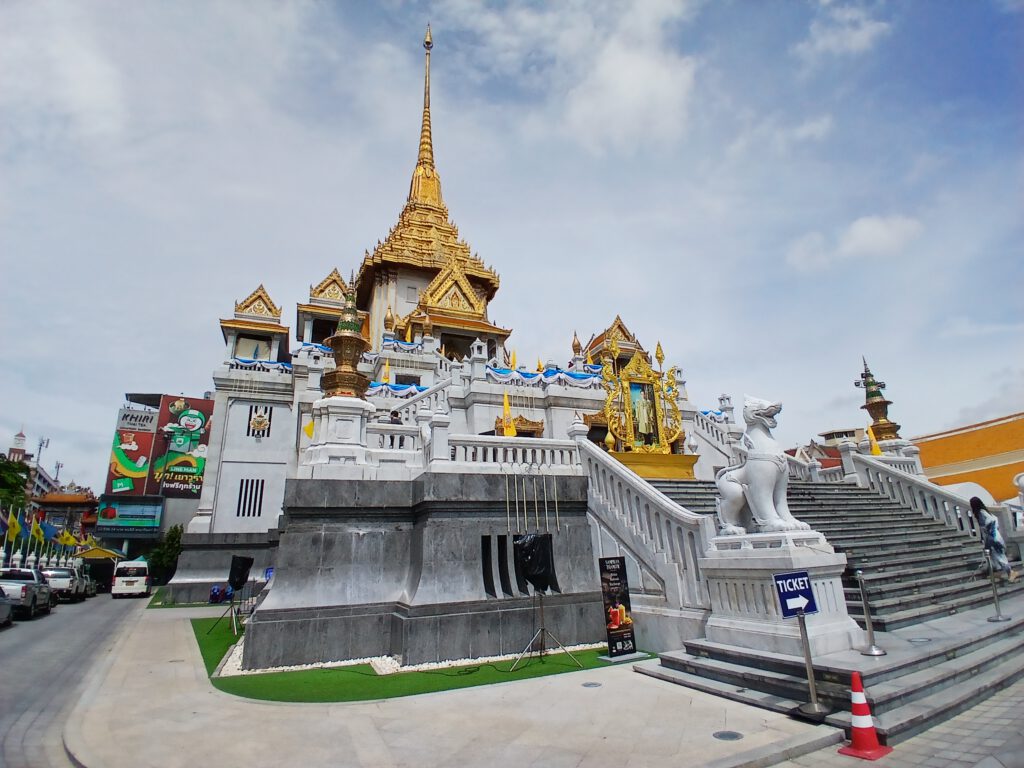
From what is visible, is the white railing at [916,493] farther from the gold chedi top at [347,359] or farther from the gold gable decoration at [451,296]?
the gold gable decoration at [451,296]

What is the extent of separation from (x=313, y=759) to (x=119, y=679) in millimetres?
6014

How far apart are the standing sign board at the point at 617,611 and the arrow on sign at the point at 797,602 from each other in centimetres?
328

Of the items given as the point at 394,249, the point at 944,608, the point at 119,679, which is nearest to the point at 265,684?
the point at 119,679

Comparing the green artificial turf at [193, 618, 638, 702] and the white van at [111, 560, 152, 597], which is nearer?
the green artificial turf at [193, 618, 638, 702]

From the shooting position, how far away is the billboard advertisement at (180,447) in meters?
46.3

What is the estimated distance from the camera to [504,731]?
18.9 feet

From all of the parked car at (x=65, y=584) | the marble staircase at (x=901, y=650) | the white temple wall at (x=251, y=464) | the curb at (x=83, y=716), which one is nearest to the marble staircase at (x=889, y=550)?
the marble staircase at (x=901, y=650)

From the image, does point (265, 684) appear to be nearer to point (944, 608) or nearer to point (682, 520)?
point (682, 520)

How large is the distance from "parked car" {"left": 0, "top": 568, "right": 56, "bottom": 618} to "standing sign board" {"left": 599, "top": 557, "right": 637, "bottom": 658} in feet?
61.3

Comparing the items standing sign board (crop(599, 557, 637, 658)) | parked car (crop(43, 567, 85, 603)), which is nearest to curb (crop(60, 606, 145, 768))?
standing sign board (crop(599, 557, 637, 658))

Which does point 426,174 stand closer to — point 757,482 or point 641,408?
point 641,408

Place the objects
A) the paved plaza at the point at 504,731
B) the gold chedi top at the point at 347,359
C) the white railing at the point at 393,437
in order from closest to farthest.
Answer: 1. the paved plaza at the point at 504,731
2. the white railing at the point at 393,437
3. the gold chedi top at the point at 347,359

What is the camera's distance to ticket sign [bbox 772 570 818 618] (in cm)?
571

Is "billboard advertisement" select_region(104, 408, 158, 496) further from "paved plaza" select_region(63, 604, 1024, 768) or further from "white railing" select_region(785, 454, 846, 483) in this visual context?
"white railing" select_region(785, 454, 846, 483)
